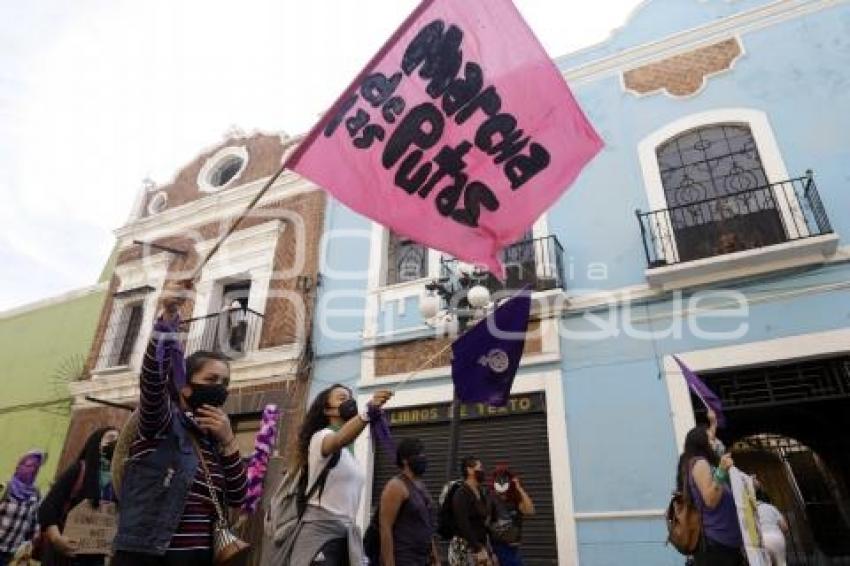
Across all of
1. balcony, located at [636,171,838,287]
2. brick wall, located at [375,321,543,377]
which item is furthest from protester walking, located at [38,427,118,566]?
balcony, located at [636,171,838,287]

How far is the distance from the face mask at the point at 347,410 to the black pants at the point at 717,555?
2403mm

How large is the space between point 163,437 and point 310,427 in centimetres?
120

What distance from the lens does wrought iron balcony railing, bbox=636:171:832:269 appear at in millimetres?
6734

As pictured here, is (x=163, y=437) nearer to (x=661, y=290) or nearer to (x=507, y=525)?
(x=507, y=525)

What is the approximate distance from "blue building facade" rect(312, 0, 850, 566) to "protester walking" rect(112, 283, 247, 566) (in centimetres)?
394

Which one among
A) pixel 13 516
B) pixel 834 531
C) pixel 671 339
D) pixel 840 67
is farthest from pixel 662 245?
pixel 13 516

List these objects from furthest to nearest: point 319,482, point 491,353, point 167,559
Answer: point 491,353, point 319,482, point 167,559

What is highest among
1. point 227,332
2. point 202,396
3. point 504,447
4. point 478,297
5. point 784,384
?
point 227,332

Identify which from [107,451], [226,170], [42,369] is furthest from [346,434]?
[42,369]

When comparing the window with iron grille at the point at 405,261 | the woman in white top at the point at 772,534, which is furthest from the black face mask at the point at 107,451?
the window with iron grille at the point at 405,261

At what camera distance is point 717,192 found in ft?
25.0

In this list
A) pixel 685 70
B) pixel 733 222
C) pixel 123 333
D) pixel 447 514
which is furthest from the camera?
pixel 123 333

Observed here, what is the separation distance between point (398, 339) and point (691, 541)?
5.44m

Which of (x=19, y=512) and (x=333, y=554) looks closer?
(x=333, y=554)
